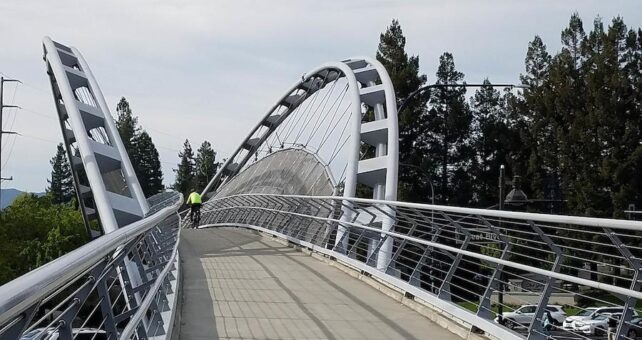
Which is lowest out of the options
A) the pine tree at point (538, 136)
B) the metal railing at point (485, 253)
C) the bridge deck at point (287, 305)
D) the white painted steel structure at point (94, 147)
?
the bridge deck at point (287, 305)

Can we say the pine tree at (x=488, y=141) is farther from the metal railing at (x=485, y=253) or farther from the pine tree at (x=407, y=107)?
the metal railing at (x=485, y=253)

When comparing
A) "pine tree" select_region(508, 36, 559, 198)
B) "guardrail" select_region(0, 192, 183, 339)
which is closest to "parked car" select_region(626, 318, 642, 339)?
"guardrail" select_region(0, 192, 183, 339)

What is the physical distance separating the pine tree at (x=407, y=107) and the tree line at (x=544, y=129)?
0.09m

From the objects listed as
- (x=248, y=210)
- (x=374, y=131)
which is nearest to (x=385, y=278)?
(x=374, y=131)

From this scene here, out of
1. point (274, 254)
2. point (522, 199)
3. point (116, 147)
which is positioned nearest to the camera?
point (274, 254)

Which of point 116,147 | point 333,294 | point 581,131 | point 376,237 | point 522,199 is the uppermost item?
point 581,131

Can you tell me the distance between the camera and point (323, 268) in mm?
15641

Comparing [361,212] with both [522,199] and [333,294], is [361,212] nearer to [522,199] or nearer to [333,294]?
[333,294]

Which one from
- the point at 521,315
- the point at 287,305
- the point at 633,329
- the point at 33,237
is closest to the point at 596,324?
the point at 521,315

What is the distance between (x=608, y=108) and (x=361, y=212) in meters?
34.1

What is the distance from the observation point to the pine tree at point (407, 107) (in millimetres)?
57375

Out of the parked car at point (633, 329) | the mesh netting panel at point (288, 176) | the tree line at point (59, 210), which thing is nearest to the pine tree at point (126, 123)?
the tree line at point (59, 210)

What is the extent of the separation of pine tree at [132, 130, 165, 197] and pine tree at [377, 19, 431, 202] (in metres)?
68.5

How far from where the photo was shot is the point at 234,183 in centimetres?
4706
